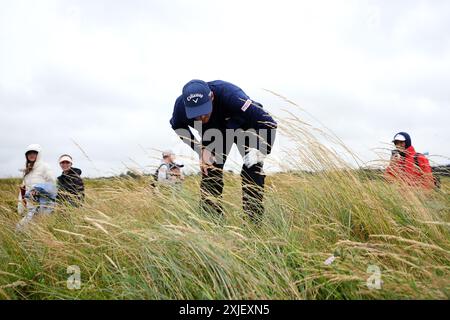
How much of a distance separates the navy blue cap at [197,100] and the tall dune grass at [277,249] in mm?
827

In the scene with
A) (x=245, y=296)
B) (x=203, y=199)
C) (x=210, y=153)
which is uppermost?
(x=210, y=153)

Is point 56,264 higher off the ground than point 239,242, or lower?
lower

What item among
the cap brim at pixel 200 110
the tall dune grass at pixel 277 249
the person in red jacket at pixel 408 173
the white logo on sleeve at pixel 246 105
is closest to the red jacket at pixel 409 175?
the person in red jacket at pixel 408 173

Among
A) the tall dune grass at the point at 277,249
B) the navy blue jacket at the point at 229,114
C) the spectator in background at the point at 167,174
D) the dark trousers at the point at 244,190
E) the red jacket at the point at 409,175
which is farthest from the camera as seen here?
the navy blue jacket at the point at 229,114

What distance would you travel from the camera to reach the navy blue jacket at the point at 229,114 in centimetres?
414

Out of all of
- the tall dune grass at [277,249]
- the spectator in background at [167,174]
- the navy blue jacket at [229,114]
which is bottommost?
the tall dune grass at [277,249]

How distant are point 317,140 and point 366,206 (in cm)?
93

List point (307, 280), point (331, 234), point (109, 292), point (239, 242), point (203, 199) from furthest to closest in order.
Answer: point (203, 199) → point (331, 234) → point (239, 242) → point (109, 292) → point (307, 280)

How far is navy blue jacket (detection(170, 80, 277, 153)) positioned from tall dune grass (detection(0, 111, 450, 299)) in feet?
1.75

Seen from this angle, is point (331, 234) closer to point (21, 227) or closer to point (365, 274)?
point (365, 274)

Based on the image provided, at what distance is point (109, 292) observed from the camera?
2336mm

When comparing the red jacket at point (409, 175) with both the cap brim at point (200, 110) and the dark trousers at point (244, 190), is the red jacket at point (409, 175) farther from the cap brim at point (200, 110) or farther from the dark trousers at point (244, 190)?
the cap brim at point (200, 110)

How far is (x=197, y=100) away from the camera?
3.98 m
